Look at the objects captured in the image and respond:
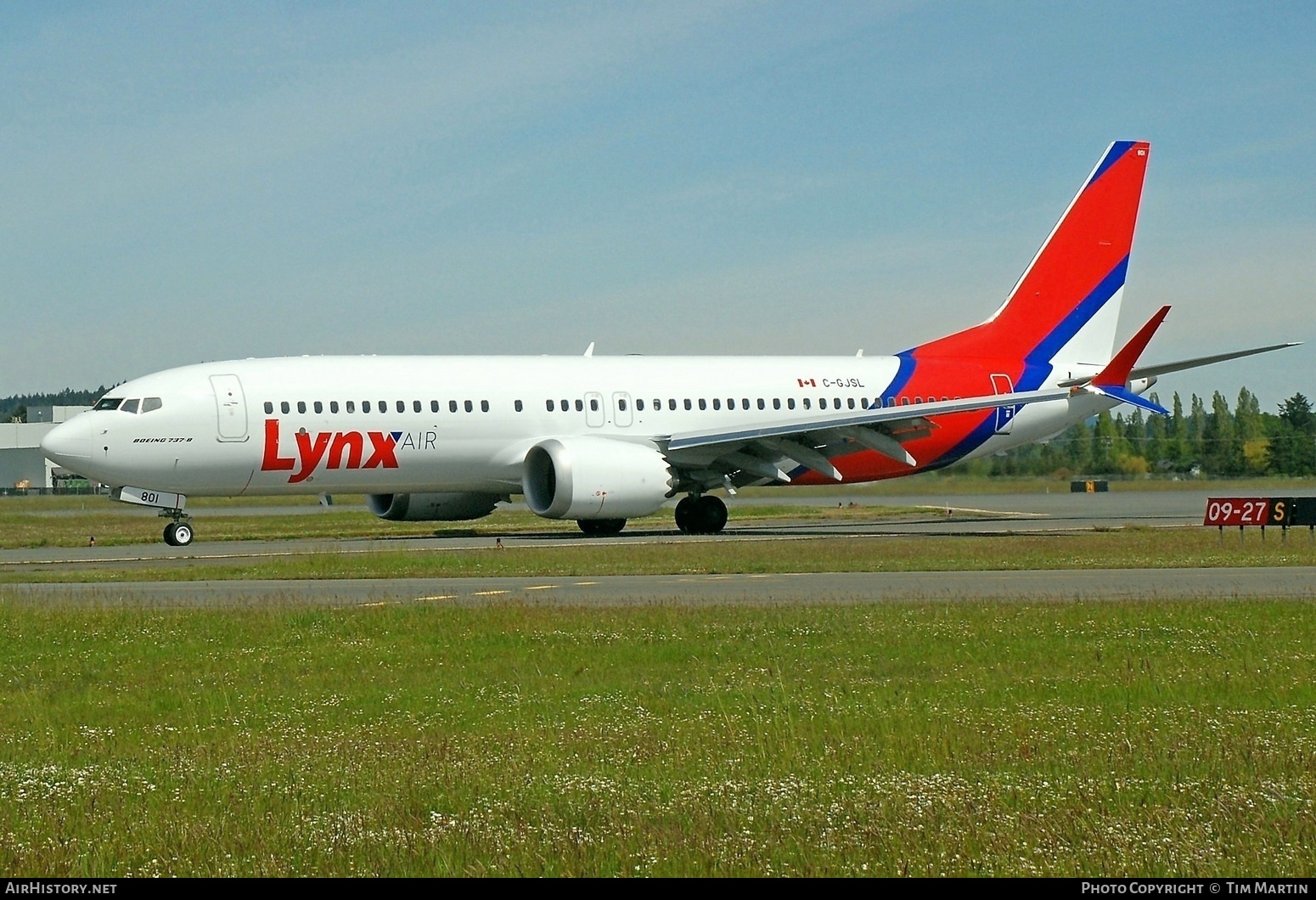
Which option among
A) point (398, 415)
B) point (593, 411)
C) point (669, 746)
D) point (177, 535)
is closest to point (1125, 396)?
point (593, 411)

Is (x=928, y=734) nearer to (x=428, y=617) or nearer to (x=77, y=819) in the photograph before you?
(x=77, y=819)

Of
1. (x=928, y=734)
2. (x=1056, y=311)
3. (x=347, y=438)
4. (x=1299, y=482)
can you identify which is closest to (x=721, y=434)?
(x=347, y=438)

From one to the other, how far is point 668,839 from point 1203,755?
149 inches

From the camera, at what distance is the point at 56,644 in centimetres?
1609

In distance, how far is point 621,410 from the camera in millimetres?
38250

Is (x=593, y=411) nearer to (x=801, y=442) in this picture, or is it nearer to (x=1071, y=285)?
(x=801, y=442)

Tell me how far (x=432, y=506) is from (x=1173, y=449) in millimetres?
41177

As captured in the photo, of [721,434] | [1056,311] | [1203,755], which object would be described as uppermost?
[1056,311]

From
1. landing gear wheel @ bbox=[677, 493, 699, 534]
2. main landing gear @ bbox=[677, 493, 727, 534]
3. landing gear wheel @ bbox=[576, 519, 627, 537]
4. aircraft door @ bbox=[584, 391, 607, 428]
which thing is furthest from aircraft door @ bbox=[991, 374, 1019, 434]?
aircraft door @ bbox=[584, 391, 607, 428]

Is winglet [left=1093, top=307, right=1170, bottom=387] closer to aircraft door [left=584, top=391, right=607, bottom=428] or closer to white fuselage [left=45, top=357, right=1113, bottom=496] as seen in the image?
white fuselage [left=45, top=357, right=1113, bottom=496]

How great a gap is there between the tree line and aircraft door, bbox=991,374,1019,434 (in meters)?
14.0

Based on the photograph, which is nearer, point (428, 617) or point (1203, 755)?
point (1203, 755)

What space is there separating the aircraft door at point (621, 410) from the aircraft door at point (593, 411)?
0.94ft

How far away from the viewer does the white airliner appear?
1358 inches
